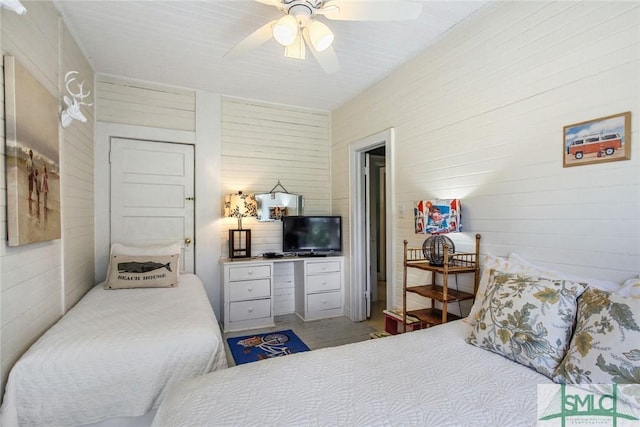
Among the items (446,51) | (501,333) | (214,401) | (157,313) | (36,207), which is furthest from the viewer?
(446,51)

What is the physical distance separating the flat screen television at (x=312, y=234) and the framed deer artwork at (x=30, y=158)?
2174 millimetres

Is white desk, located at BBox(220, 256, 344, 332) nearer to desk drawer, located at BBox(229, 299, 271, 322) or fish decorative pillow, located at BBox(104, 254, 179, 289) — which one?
desk drawer, located at BBox(229, 299, 271, 322)

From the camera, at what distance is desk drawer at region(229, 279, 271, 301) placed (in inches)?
132

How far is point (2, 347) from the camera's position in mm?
1428

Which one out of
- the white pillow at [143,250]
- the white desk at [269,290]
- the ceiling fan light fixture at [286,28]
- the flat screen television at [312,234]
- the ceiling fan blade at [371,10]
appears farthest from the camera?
the flat screen television at [312,234]

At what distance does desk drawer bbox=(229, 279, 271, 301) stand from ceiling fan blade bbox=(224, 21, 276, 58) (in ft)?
7.35

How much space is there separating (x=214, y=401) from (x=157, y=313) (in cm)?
120

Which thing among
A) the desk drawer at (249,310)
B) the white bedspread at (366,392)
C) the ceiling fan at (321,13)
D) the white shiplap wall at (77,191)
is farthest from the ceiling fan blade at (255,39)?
the desk drawer at (249,310)

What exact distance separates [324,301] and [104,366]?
2472 millimetres

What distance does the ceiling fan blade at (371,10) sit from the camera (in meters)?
1.60

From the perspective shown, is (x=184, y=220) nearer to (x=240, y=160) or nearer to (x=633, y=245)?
(x=240, y=160)

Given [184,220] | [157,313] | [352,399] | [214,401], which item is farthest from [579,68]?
[184,220]

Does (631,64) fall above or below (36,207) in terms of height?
above

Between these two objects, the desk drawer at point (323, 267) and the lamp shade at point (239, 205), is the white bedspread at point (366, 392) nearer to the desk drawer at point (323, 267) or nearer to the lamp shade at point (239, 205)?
the desk drawer at point (323, 267)
